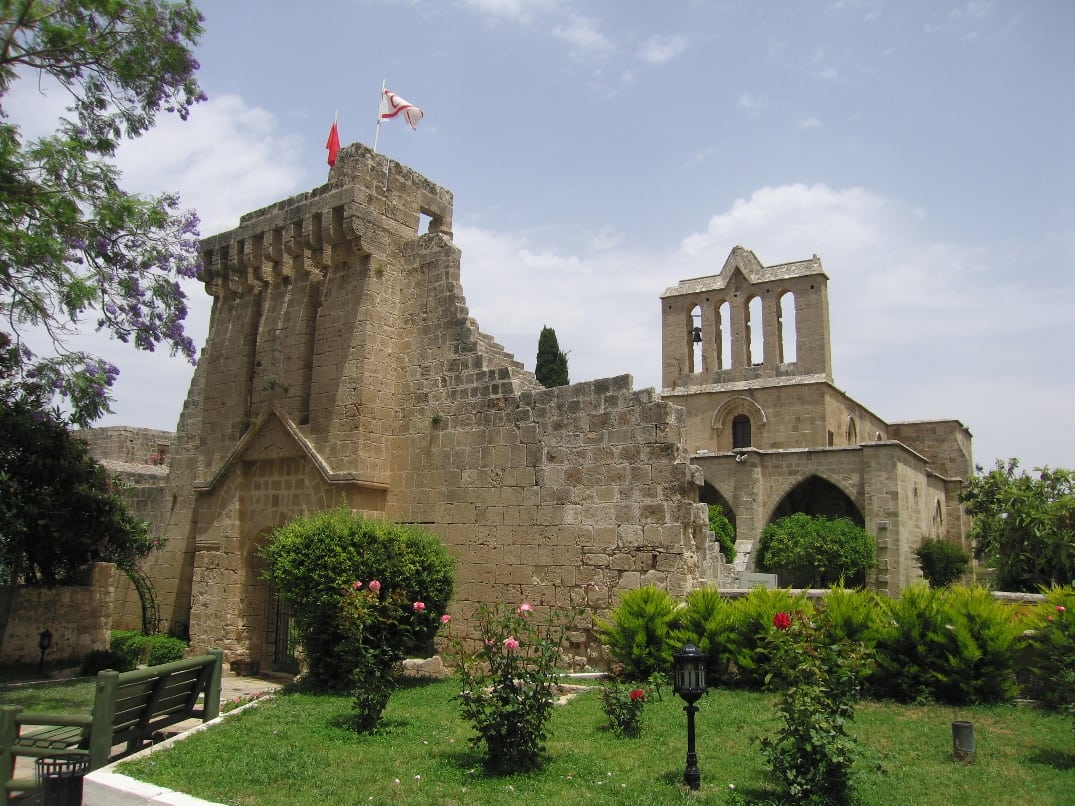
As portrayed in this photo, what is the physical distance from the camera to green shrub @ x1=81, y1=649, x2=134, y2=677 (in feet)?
41.3

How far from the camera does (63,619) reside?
508 inches

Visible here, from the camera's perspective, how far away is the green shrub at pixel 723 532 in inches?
1015

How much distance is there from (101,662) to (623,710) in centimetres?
914

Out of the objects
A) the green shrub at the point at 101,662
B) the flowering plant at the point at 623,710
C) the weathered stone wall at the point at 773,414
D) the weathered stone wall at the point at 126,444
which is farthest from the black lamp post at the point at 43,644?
the weathered stone wall at the point at 773,414

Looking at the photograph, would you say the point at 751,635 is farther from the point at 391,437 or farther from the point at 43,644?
the point at 43,644

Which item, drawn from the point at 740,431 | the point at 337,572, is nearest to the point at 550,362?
the point at 740,431

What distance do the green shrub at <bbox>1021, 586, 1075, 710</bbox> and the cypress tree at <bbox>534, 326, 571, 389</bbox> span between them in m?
22.7

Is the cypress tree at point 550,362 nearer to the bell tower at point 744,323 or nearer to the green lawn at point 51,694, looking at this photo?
the bell tower at point 744,323

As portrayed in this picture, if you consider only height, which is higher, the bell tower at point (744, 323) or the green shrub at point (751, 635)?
the bell tower at point (744, 323)

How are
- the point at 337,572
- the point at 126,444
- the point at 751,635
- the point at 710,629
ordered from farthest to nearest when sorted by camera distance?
the point at 126,444 < the point at 337,572 < the point at 710,629 < the point at 751,635

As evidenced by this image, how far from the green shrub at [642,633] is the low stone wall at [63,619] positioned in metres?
8.47

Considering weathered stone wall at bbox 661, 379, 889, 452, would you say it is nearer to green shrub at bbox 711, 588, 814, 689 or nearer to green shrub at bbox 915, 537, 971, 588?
green shrub at bbox 915, 537, 971, 588

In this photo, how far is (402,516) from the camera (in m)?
13.0

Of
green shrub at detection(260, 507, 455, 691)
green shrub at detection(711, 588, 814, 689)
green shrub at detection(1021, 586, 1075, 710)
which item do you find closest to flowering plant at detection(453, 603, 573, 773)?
green shrub at detection(711, 588, 814, 689)
